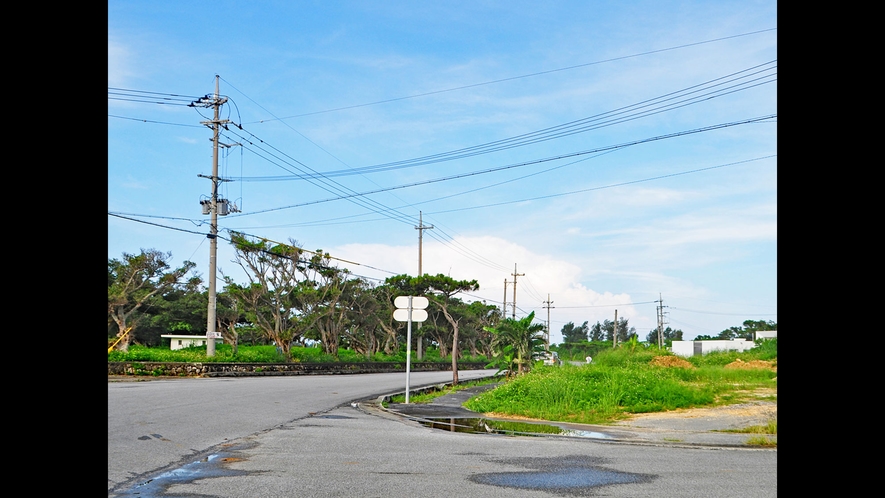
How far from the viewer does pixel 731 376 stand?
3197 centimetres

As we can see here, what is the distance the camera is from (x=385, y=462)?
8727 mm

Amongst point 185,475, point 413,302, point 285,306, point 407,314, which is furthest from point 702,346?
point 185,475

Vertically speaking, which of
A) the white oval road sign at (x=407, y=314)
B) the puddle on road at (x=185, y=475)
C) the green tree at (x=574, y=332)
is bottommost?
the green tree at (x=574, y=332)

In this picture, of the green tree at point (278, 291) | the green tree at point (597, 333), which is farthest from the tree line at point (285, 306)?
the green tree at point (597, 333)

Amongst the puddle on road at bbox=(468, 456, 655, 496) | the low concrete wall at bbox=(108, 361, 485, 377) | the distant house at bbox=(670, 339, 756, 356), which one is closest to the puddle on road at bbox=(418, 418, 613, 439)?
the puddle on road at bbox=(468, 456, 655, 496)

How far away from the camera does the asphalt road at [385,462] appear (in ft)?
23.4

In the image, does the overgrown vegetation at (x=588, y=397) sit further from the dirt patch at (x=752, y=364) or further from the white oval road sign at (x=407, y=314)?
the dirt patch at (x=752, y=364)

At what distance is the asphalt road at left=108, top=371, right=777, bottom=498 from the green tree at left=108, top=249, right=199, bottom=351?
26.9 meters

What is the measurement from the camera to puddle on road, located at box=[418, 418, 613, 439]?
12727 mm

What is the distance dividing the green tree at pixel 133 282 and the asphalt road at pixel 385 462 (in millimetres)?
26868

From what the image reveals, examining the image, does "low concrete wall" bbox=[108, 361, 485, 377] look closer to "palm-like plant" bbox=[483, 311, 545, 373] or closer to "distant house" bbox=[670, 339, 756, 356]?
"palm-like plant" bbox=[483, 311, 545, 373]
